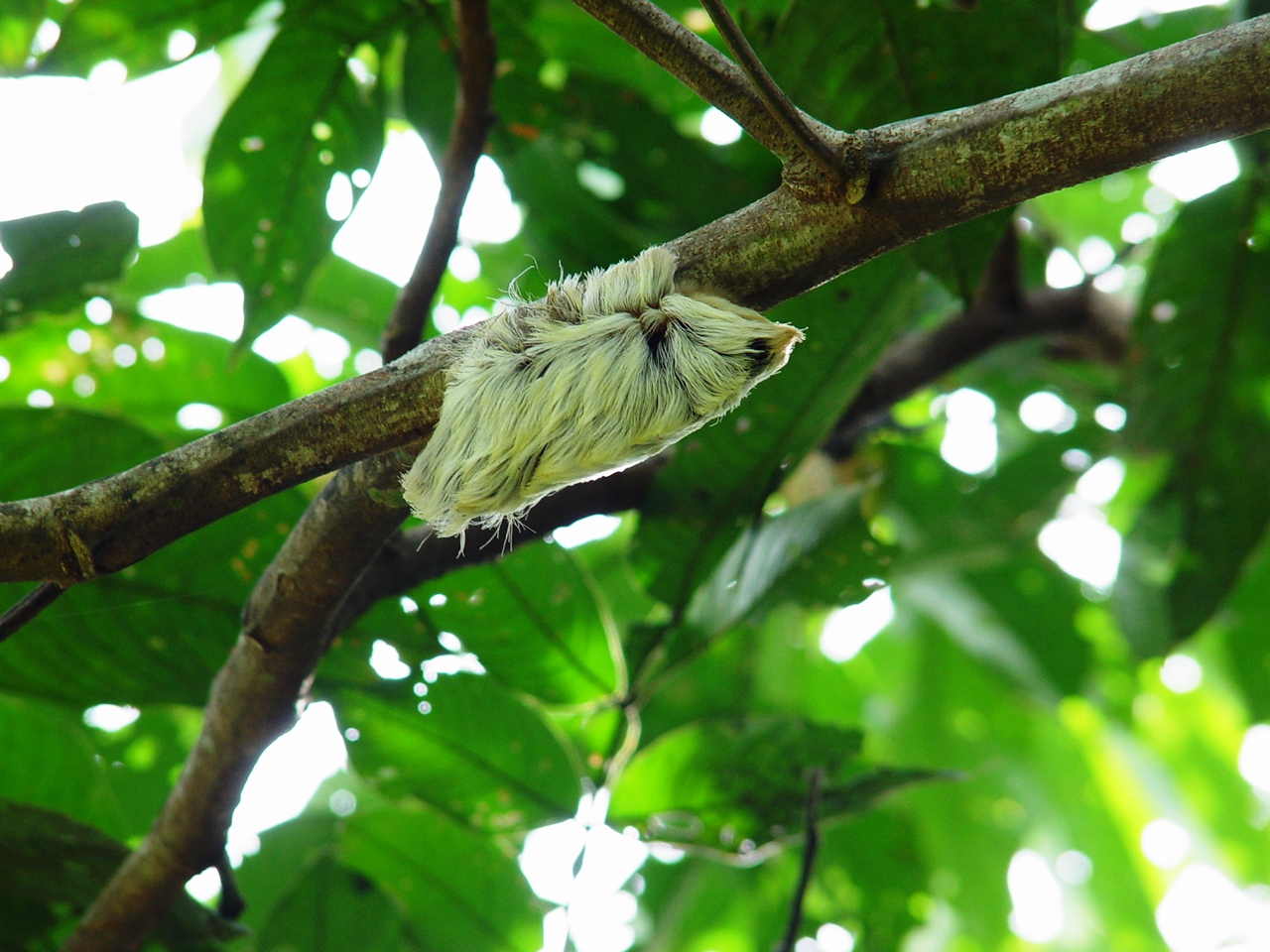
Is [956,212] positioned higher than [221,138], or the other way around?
[221,138]

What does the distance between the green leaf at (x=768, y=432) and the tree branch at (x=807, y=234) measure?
45 cm

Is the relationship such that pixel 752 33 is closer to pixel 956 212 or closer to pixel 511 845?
pixel 956 212

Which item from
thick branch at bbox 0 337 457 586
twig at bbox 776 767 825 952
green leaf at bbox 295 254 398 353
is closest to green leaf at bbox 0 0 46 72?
green leaf at bbox 295 254 398 353

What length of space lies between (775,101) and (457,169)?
22.6 inches

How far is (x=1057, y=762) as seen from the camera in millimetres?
2348

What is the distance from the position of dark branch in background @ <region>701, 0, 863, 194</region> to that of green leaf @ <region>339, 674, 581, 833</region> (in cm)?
78

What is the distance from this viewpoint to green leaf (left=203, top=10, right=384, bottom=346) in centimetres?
133

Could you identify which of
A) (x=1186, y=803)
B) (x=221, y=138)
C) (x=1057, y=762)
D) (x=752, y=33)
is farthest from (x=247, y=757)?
(x=1186, y=803)

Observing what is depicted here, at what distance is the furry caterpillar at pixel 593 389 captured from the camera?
0.70m

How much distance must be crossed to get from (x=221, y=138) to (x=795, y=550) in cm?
91

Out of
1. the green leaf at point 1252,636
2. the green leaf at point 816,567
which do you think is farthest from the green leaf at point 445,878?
the green leaf at point 1252,636

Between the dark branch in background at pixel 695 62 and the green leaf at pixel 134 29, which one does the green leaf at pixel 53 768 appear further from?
the dark branch in background at pixel 695 62

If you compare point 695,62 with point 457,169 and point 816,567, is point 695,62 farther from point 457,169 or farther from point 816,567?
point 816,567

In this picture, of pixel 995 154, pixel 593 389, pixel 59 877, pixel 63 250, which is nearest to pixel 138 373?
pixel 63 250
